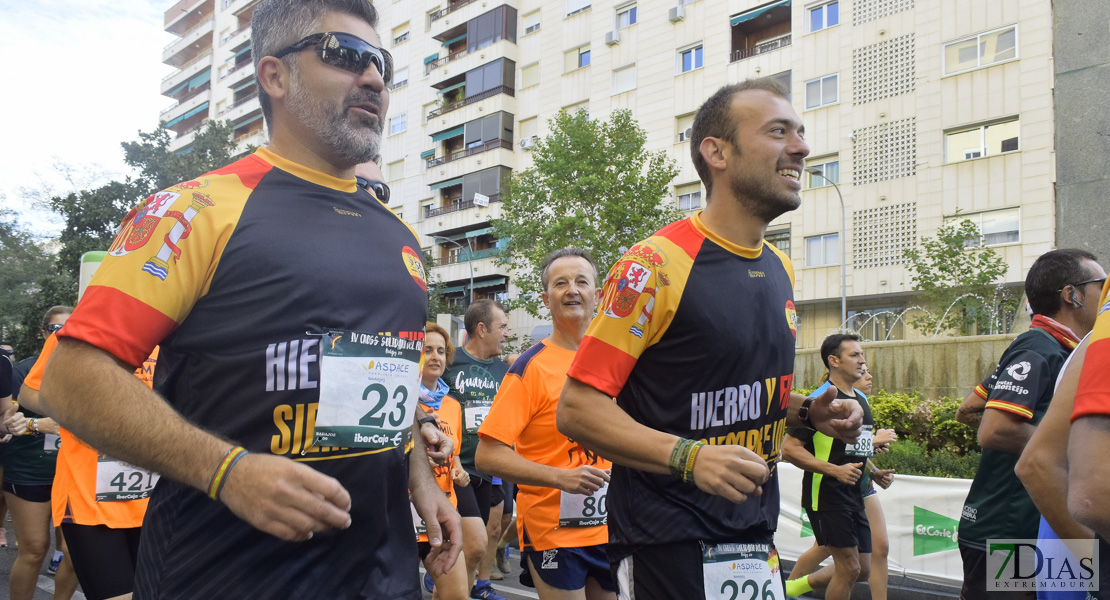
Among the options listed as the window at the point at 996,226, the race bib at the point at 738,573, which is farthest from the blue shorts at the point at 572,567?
the window at the point at 996,226

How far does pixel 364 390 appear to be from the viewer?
84.0 inches

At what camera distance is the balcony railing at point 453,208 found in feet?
141

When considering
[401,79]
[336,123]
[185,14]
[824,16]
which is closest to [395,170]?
[401,79]

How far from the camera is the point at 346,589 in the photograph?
2125 mm

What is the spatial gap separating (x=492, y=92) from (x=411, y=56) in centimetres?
890

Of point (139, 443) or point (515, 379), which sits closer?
point (139, 443)

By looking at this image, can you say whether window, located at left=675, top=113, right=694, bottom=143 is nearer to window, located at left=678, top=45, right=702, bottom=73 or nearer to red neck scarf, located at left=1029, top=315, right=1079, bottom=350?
window, located at left=678, top=45, right=702, bottom=73

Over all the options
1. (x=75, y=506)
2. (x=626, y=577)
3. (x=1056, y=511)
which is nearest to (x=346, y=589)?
(x=626, y=577)

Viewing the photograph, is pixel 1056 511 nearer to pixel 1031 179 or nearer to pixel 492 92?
pixel 1031 179

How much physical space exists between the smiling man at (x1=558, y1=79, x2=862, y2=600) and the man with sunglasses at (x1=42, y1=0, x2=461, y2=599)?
719 mm

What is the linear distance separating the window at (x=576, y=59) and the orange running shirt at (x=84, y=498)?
1454 inches

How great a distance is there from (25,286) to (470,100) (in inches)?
893

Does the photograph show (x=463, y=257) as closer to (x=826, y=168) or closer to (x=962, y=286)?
(x=826, y=168)

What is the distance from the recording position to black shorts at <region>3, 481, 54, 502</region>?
654cm
